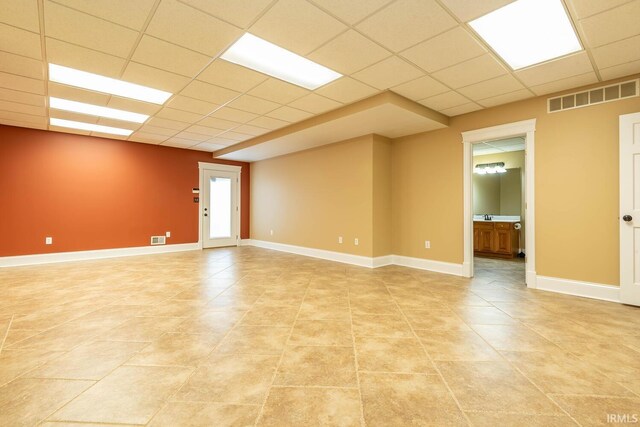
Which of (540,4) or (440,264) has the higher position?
(540,4)

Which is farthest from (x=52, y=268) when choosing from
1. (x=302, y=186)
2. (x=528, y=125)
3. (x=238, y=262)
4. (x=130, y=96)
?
(x=528, y=125)

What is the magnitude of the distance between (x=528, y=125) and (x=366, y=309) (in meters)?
3.34

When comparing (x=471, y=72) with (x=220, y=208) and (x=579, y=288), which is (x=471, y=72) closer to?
(x=579, y=288)

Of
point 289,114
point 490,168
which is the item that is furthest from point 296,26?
point 490,168

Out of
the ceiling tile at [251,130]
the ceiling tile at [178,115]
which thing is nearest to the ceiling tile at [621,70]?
the ceiling tile at [251,130]

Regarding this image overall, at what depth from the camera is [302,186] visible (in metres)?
6.88

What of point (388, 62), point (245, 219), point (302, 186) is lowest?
point (245, 219)

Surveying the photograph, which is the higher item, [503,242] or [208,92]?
[208,92]

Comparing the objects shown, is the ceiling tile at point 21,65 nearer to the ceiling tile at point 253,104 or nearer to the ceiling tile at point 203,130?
the ceiling tile at point 253,104

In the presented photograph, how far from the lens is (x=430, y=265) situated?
203 inches

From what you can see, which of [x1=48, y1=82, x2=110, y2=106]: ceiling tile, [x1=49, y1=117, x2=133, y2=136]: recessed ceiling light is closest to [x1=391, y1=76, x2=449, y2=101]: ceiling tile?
[x1=48, y1=82, x2=110, y2=106]: ceiling tile

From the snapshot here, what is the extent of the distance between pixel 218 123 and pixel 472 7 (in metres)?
4.15

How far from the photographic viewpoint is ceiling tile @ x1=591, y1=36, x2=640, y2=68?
2.67m

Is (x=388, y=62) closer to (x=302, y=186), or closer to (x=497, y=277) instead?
(x=497, y=277)
